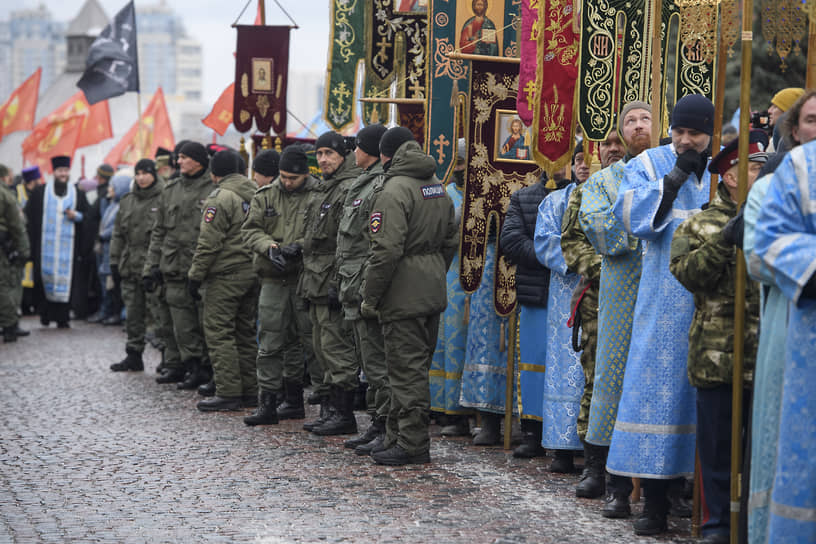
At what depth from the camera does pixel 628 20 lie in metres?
7.70

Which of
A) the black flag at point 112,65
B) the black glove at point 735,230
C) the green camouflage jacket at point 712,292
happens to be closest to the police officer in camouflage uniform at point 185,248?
the green camouflage jacket at point 712,292

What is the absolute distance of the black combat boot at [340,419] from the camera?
9.23m

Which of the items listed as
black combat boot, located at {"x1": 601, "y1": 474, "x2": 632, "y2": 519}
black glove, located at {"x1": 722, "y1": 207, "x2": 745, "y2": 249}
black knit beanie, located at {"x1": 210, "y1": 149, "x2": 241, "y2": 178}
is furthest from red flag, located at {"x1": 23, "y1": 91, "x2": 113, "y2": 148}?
black glove, located at {"x1": 722, "y1": 207, "x2": 745, "y2": 249}

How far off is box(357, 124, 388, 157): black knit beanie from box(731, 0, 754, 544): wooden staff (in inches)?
139

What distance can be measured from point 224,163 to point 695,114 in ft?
19.5

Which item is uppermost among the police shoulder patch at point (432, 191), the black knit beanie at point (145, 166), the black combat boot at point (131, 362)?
the black knit beanie at point (145, 166)

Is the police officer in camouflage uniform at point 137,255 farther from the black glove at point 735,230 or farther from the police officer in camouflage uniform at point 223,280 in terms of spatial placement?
the black glove at point 735,230

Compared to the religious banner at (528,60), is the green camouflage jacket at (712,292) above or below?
below

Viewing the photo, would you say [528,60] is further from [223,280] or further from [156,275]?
[156,275]

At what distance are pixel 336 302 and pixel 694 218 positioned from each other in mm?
3711

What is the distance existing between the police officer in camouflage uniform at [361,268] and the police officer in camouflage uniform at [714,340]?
9.89 ft

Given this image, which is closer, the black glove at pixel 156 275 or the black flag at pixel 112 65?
the black glove at pixel 156 275

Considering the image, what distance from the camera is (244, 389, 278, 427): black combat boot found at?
31.9 feet

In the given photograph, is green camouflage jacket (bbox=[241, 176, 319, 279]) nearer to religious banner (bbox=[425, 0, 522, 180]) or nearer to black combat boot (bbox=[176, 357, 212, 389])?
religious banner (bbox=[425, 0, 522, 180])
